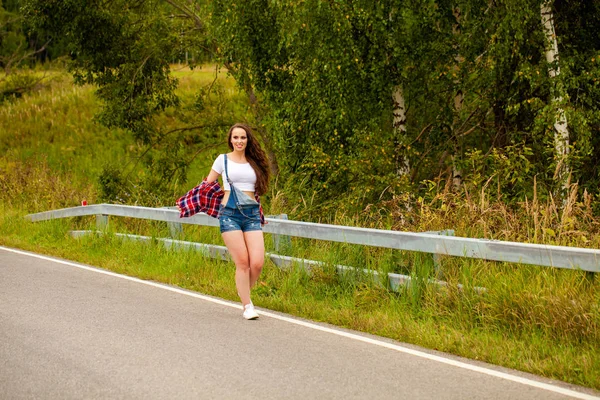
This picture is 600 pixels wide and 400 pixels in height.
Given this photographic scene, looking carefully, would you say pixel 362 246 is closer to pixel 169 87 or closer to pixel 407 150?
pixel 407 150

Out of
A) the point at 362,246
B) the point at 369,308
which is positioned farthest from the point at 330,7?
the point at 369,308

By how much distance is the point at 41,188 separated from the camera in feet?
69.1

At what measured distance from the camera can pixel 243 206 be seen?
8719 mm

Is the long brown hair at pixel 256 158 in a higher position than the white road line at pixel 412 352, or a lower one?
higher

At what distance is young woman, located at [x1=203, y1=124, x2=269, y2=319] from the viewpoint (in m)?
8.70

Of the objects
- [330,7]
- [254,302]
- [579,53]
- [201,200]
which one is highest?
[330,7]

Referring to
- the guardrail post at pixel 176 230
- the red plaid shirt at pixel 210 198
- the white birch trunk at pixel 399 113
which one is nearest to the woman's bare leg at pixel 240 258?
the red plaid shirt at pixel 210 198

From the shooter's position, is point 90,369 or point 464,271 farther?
point 464,271

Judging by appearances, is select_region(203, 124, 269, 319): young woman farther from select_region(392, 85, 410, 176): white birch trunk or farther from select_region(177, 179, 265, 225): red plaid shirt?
select_region(392, 85, 410, 176): white birch trunk

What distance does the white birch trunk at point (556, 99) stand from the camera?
14.3 meters

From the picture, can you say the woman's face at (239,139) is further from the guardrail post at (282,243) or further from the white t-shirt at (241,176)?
the guardrail post at (282,243)

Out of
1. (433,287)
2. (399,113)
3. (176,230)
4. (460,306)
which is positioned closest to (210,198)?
(433,287)

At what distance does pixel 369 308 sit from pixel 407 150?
9.23 metres

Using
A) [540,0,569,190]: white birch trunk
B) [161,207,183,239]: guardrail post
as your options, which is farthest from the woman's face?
[540,0,569,190]: white birch trunk
